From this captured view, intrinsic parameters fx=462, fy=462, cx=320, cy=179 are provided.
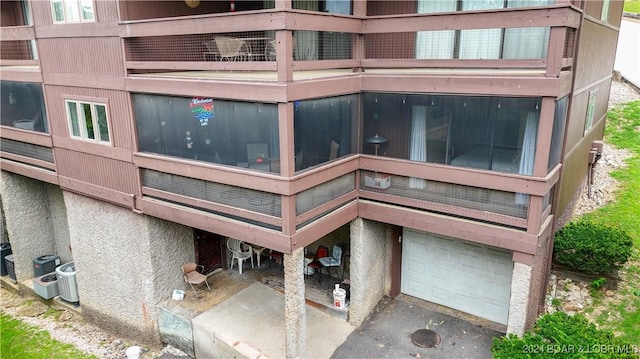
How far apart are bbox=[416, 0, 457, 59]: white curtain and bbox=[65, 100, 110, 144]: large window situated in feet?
24.8

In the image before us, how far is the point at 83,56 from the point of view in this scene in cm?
1136

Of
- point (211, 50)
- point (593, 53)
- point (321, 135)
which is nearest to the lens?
point (321, 135)

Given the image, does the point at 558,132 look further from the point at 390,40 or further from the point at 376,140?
the point at 390,40

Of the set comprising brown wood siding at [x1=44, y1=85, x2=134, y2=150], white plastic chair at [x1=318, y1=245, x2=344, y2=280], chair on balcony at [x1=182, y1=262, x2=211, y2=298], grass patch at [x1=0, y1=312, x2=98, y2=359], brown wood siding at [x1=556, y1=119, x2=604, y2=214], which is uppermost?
brown wood siding at [x1=44, y1=85, x2=134, y2=150]

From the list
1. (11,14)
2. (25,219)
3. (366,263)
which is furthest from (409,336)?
(11,14)

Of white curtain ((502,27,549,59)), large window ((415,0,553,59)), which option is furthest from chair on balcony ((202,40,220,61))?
white curtain ((502,27,549,59))

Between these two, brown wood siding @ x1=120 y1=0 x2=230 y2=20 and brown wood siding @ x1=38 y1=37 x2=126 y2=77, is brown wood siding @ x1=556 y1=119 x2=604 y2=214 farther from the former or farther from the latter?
brown wood siding @ x1=38 y1=37 x2=126 y2=77

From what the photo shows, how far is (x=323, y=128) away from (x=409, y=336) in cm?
559

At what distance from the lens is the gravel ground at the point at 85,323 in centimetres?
1276

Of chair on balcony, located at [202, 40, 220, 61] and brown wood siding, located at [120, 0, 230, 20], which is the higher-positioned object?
brown wood siding, located at [120, 0, 230, 20]

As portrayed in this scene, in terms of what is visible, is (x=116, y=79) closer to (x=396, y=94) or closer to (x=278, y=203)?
(x=278, y=203)

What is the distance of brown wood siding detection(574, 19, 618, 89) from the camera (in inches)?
406

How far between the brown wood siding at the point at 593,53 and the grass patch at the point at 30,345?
1432 centimetres

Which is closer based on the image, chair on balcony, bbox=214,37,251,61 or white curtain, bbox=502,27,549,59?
white curtain, bbox=502,27,549,59
